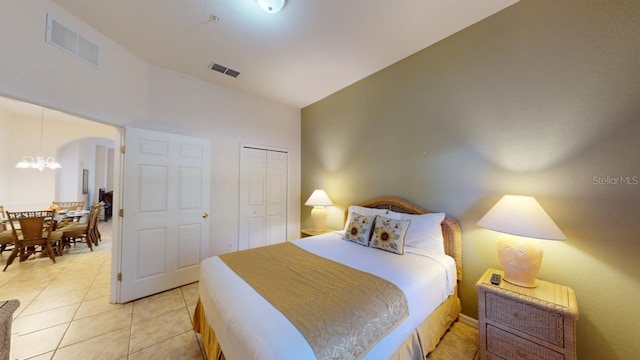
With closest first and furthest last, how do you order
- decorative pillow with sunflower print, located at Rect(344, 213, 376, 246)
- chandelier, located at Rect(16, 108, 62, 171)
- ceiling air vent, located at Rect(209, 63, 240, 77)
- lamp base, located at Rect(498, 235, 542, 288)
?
1. lamp base, located at Rect(498, 235, 542, 288)
2. decorative pillow with sunflower print, located at Rect(344, 213, 376, 246)
3. ceiling air vent, located at Rect(209, 63, 240, 77)
4. chandelier, located at Rect(16, 108, 62, 171)

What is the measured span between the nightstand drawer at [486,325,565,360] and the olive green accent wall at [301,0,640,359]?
1.73 ft

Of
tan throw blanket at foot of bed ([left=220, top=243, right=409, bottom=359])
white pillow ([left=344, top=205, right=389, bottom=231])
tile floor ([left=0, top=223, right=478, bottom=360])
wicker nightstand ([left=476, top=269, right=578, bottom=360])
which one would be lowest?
tile floor ([left=0, top=223, right=478, bottom=360])

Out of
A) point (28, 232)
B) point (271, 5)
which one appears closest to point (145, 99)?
point (271, 5)

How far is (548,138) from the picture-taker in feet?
5.62

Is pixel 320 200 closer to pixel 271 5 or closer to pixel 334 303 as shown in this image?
pixel 334 303

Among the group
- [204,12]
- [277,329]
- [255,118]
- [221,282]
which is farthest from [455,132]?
[255,118]

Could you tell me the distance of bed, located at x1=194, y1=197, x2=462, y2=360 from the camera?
3.24ft

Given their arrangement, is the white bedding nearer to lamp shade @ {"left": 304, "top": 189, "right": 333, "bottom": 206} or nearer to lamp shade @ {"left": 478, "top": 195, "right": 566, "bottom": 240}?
lamp shade @ {"left": 478, "top": 195, "right": 566, "bottom": 240}

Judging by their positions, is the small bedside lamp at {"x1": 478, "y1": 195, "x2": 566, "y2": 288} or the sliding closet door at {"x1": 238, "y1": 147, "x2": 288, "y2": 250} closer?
the small bedside lamp at {"x1": 478, "y1": 195, "x2": 566, "y2": 288}

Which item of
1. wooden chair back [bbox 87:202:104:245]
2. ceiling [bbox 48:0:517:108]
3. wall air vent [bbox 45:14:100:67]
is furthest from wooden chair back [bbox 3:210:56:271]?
ceiling [bbox 48:0:517:108]

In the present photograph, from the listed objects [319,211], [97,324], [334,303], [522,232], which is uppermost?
[522,232]

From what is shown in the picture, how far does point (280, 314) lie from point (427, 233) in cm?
168

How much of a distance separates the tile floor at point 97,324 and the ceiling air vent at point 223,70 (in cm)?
294

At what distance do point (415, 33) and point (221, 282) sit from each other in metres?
2.89
